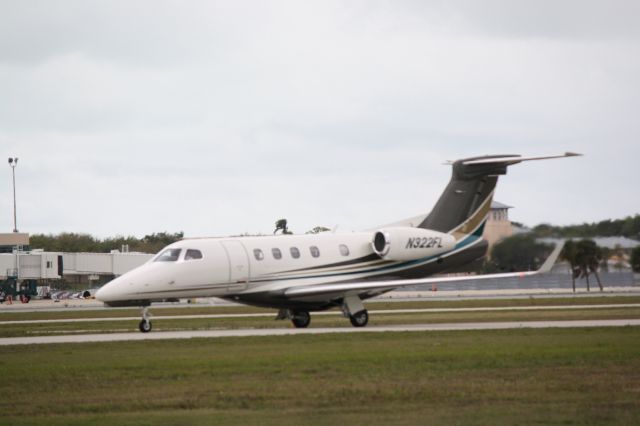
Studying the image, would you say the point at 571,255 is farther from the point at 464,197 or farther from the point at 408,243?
the point at 408,243

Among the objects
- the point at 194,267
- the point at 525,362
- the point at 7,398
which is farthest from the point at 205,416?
the point at 194,267

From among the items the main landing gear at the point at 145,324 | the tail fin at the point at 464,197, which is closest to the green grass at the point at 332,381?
the main landing gear at the point at 145,324

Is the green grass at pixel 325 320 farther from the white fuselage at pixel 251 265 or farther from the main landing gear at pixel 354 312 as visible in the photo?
the white fuselage at pixel 251 265

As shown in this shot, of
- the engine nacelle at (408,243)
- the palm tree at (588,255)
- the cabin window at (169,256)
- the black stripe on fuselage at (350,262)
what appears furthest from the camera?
the palm tree at (588,255)

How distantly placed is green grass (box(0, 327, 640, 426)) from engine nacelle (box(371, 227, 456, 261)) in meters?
10.0

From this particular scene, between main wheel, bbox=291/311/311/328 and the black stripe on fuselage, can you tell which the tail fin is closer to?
the black stripe on fuselage

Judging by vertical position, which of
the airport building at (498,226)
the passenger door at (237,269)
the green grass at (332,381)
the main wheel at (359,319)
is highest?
the airport building at (498,226)

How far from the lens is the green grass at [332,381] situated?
16.6 metres

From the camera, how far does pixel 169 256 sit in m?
37.2

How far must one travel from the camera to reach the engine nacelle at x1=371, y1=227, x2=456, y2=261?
1580 inches

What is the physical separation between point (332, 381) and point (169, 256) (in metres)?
17.5

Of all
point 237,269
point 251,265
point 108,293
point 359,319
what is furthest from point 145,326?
point 359,319

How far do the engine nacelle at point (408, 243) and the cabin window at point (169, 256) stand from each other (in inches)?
284

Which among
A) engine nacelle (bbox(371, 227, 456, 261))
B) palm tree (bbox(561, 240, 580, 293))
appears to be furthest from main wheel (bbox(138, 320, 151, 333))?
palm tree (bbox(561, 240, 580, 293))
